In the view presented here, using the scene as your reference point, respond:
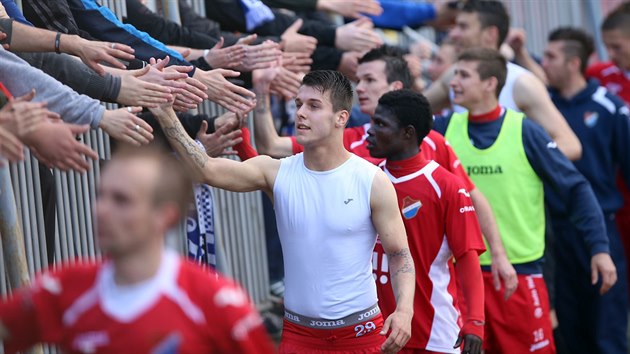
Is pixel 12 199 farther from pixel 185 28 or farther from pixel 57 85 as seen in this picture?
pixel 185 28

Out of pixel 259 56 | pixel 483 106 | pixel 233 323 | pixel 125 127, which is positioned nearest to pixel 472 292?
pixel 259 56

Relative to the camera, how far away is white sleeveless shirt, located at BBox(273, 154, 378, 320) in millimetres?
5438

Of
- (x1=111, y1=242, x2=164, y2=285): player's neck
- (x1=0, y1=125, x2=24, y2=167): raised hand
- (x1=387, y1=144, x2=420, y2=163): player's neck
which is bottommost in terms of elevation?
(x1=387, y1=144, x2=420, y2=163): player's neck

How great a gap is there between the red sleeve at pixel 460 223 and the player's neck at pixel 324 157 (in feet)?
2.79

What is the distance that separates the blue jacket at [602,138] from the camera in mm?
9336

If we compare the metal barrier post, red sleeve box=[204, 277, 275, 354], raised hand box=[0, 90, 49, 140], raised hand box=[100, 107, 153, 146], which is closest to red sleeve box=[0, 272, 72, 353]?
red sleeve box=[204, 277, 275, 354]

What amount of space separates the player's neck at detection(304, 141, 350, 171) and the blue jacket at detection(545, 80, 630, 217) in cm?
430

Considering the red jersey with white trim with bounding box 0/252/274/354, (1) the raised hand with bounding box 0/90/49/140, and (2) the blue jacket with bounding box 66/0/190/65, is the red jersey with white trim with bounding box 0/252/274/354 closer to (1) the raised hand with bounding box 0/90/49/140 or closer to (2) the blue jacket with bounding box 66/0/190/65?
(1) the raised hand with bounding box 0/90/49/140

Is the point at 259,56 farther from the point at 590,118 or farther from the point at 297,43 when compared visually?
→ the point at 590,118

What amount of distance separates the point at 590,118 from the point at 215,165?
16.2 ft

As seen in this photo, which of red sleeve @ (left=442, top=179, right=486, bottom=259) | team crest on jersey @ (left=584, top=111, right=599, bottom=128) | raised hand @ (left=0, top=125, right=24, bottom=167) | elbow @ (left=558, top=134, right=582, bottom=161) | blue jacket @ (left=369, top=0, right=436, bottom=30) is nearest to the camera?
raised hand @ (left=0, top=125, right=24, bottom=167)

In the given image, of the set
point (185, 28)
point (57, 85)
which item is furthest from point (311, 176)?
point (185, 28)

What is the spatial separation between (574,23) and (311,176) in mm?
8582

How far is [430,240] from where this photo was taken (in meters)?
6.24
